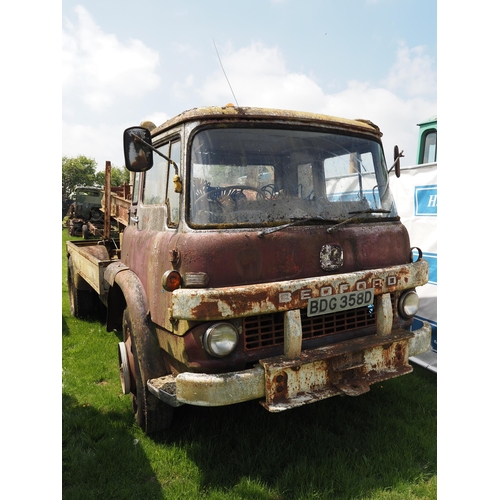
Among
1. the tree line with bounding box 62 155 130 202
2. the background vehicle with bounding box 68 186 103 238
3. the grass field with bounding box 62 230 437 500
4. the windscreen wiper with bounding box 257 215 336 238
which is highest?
the tree line with bounding box 62 155 130 202

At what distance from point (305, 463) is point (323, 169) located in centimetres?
215

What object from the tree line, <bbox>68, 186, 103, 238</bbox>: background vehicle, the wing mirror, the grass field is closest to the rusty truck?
the wing mirror

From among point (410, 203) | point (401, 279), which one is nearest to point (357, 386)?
point (401, 279)

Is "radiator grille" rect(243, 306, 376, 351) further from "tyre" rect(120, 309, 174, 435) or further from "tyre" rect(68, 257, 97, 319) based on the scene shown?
"tyre" rect(68, 257, 97, 319)

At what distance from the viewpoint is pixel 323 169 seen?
11.3 feet

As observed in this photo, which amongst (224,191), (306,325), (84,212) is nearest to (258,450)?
(306,325)

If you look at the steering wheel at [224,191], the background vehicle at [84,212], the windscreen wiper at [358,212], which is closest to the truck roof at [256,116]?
the steering wheel at [224,191]

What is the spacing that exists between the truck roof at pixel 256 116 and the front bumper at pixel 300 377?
1.55 meters

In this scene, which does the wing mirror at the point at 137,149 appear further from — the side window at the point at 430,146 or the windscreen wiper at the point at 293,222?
the side window at the point at 430,146

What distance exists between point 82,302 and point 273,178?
4.52 metres

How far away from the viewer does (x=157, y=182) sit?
3.64 metres

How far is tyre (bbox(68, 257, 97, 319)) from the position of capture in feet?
21.5

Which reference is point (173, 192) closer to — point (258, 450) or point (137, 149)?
point (137, 149)

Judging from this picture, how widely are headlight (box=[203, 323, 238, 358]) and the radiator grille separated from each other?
0.16 meters
